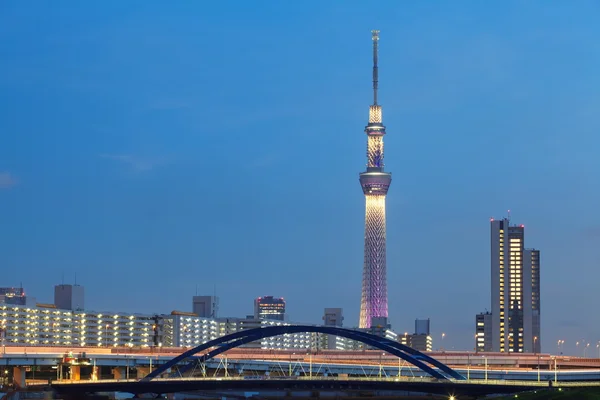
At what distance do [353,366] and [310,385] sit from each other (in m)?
34.8

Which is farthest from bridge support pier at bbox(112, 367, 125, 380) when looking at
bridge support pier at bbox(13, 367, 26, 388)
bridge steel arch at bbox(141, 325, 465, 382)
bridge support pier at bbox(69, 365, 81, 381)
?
bridge steel arch at bbox(141, 325, 465, 382)

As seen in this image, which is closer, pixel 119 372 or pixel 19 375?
pixel 19 375

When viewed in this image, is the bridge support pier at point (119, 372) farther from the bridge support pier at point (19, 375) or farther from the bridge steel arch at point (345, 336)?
the bridge steel arch at point (345, 336)

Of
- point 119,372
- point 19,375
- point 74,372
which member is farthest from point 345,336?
point 19,375

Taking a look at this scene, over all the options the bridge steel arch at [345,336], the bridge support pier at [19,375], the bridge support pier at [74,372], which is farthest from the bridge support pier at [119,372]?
the bridge steel arch at [345,336]

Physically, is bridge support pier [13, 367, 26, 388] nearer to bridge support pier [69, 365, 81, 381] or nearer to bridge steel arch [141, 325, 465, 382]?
bridge support pier [69, 365, 81, 381]

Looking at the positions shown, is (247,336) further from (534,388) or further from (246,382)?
(534,388)

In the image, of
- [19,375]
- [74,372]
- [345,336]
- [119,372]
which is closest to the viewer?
[345,336]

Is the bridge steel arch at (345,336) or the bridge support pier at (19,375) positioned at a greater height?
the bridge steel arch at (345,336)

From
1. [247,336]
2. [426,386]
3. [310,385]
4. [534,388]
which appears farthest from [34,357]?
[534,388]

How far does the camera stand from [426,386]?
155m

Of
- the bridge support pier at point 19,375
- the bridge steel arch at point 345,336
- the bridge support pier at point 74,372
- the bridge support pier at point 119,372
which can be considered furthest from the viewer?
the bridge support pier at point 119,372

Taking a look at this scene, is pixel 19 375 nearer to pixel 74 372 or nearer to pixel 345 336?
pixel 74 372

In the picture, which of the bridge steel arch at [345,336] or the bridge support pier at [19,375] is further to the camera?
the bridge support pier at [19,375]
